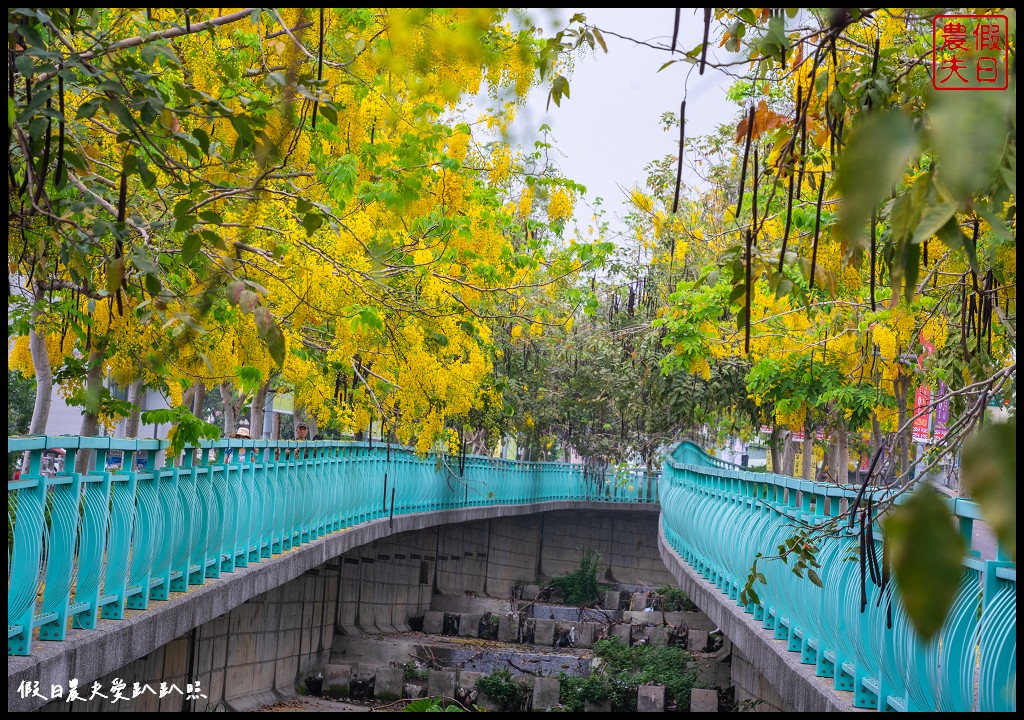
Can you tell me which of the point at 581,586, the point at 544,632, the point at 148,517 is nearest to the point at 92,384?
the point at 148,517

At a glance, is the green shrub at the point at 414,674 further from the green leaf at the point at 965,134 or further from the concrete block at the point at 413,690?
the green leaf at the point at 965,134

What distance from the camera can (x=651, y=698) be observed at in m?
13.7

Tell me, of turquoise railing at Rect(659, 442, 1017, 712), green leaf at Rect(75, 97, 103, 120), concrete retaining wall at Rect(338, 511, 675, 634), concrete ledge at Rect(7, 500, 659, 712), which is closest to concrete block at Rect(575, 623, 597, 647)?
concrete retaining wall at Rect(338, 511, 675, 634)

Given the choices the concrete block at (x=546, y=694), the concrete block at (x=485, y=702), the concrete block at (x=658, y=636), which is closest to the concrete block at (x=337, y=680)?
the concrete block at (x=485, y=702)

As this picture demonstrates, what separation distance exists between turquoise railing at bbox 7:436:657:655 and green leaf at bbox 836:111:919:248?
421cm

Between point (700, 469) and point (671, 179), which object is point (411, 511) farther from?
point (700, 469)

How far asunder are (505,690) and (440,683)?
0.90m

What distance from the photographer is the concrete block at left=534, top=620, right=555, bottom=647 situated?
60.5 ft

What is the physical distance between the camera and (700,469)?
32.5 ft

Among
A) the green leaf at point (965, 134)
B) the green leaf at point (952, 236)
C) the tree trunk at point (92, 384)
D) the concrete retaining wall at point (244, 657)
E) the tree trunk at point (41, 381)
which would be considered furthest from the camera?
the tree trunk at point (41, 381)

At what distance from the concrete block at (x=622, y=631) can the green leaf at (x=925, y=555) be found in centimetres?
1753

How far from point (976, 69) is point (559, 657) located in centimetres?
1629

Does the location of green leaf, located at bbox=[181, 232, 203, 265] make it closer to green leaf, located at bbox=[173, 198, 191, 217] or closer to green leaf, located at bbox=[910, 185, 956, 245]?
green leaf, located at bbox=[173, 198, 191, 217]

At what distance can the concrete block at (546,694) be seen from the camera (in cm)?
1400
